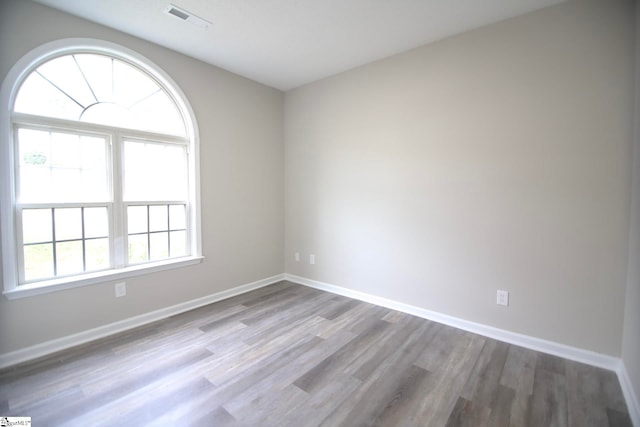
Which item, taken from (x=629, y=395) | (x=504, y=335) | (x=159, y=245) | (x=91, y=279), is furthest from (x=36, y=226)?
(x=629, y=395)

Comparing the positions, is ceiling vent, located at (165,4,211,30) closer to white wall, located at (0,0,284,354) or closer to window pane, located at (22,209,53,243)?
white wall, located at (0,0,284,354)

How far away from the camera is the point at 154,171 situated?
9.61 feet

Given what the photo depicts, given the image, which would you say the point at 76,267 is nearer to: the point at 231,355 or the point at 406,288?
the point at 231,355

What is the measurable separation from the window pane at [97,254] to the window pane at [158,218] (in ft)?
1.38

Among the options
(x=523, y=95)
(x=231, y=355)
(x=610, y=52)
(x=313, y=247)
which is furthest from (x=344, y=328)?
(x=610, y=52)

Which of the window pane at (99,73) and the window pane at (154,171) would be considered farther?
the window pane at (154,171)

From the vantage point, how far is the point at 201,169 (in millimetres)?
3193

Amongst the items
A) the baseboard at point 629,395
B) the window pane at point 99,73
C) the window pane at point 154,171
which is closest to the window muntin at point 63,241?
the window pane at point 154,171

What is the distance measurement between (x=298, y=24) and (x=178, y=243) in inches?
99.1

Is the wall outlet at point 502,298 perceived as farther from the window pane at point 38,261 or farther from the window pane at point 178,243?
the window pane at point 38,261

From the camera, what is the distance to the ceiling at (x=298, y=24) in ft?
7.16

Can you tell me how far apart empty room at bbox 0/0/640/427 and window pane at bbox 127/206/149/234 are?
0.12 feet

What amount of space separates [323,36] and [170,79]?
161 centimetres

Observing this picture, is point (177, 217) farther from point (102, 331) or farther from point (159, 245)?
point (102, 331)
